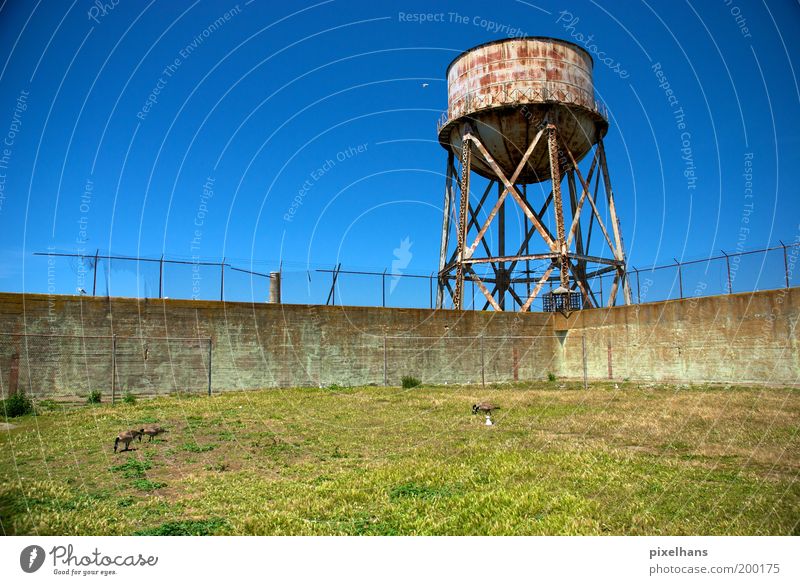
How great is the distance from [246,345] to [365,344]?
17.3 feet

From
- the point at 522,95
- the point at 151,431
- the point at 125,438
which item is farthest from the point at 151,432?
the point at 522,95

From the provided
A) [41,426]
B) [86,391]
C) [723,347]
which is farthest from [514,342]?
[41,426]

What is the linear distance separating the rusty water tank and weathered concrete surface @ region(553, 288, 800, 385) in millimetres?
9761

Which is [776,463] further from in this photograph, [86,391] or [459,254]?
[459,254]

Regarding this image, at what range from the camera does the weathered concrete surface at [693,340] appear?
2012cm

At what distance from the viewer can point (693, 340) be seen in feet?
75.5

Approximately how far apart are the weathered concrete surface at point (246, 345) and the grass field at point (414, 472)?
456 cm

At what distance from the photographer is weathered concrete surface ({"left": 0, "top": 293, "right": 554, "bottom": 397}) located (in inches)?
735

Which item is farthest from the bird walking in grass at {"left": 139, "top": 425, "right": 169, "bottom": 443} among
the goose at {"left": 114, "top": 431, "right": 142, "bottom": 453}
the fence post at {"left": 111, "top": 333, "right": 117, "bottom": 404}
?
the fence post at {"left": 111, "top": 333, "right": 117, "bottom": 404}

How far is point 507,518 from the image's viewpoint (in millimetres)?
5566

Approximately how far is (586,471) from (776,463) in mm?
2756

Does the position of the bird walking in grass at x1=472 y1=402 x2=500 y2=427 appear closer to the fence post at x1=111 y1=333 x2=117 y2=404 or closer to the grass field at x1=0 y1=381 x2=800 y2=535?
the grass field at x1=0 y1=381 x2=800 y2=535

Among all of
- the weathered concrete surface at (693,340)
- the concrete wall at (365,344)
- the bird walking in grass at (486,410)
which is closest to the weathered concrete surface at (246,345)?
the concrete wall at (365,344)

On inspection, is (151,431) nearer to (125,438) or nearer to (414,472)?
(125,438)
